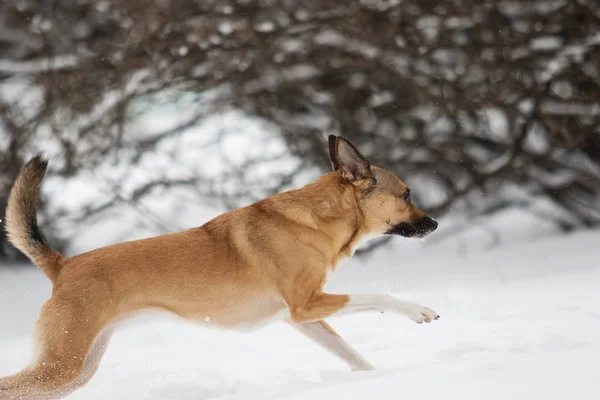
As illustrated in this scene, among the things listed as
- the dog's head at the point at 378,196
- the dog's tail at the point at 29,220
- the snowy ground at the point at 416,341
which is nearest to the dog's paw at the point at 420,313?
the snowy ground at the point at 416,341

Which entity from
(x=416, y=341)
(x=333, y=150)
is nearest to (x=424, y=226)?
(x=333, y=150)

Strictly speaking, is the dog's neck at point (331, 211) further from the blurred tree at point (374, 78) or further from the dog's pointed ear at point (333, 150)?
the blurred tree at point (374, 78)

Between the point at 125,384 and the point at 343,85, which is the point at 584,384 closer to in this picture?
the point at 125,384

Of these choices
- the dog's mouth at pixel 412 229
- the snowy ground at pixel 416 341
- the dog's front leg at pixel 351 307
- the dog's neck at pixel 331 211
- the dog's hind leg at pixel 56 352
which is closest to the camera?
the snowy ground at pixel 416 341

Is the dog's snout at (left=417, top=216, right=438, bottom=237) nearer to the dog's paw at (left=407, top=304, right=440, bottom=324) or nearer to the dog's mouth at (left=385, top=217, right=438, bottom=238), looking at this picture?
the dog's mouth at (left=385, top=217, right=438, bottom=238)

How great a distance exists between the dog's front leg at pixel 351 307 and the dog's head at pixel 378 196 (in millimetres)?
513

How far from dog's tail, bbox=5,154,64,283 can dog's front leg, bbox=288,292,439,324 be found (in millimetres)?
1188

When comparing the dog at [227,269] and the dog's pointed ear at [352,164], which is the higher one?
the dog's pointed ear at [352,164]

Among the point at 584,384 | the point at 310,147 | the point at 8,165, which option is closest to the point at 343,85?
the point at 310,147

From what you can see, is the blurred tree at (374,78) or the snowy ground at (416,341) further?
the blurred tree at (374,78)

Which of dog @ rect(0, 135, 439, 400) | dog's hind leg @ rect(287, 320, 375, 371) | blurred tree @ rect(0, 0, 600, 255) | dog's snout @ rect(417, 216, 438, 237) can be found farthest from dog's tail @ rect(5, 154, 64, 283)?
blurred tree @ rect(0, 0, 600, 255)

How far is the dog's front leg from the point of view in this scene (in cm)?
338

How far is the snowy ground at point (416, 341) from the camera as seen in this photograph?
2662 millimetres

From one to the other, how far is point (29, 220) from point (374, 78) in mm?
4681
